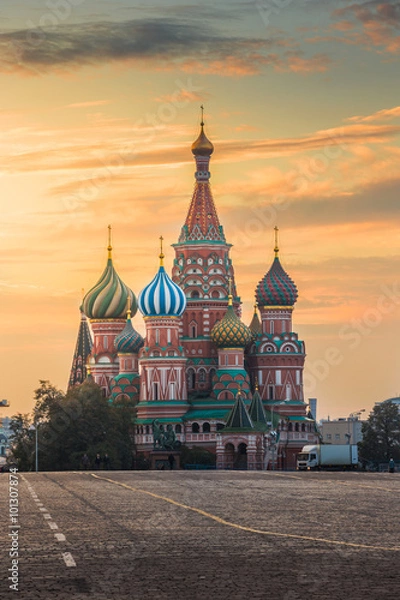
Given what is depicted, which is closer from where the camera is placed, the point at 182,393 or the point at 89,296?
the point at 182,393

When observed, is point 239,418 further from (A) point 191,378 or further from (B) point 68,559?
(B) point 68,559

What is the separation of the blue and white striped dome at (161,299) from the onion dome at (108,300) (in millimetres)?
11891

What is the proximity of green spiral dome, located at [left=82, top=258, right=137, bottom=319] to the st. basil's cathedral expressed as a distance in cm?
10

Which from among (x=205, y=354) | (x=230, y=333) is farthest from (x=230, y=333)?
(x=205, y=354)

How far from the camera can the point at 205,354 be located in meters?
134

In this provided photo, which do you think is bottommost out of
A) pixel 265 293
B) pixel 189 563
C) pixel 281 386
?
pixel 189 563

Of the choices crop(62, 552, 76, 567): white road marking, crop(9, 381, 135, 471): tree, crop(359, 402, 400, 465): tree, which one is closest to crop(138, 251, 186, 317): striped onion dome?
crop(9, 381, 135, 471): tree

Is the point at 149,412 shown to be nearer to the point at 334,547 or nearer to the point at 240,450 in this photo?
the point at 240,450

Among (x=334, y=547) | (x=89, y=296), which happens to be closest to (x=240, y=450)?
(x=89, y=296)

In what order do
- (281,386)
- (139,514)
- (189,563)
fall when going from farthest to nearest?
(281,386) < (139,514) < (189,563)

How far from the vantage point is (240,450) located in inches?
4870

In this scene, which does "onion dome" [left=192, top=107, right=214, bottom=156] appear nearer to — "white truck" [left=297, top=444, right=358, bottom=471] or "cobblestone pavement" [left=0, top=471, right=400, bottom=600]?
"white truck" [left=297, top=444, right=358, bottom=471]

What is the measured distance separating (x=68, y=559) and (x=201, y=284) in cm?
11839

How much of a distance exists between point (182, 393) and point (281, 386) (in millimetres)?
10742
